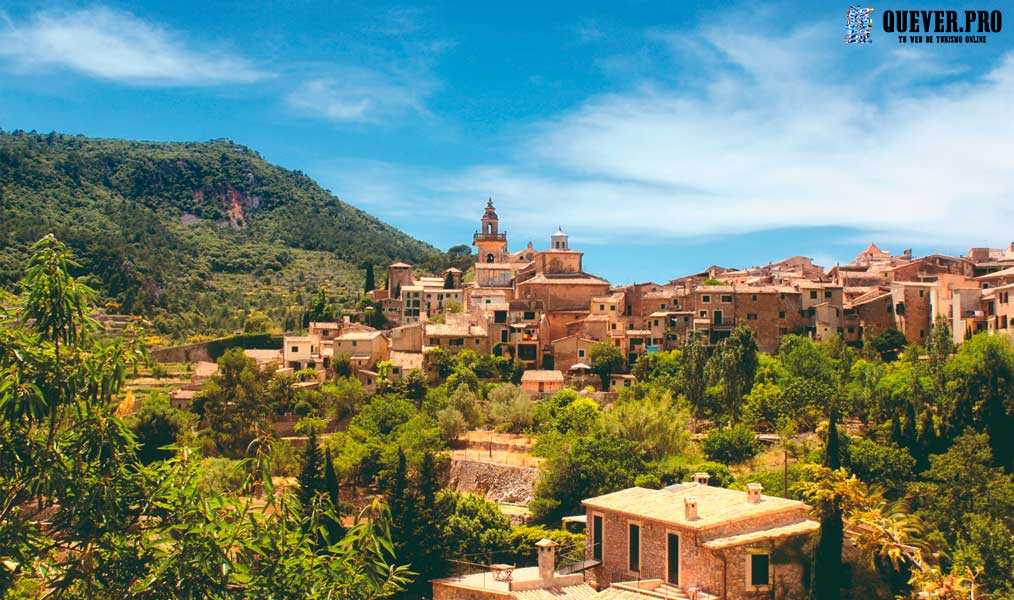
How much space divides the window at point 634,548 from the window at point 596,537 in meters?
1.24

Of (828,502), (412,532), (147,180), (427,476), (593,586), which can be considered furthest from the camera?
(147,180)

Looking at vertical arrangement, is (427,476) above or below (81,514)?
below

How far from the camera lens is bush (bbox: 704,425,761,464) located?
32938 mm

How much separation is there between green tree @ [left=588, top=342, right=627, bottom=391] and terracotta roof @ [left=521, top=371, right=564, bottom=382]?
184 centimetres

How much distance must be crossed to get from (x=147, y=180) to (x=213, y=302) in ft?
197

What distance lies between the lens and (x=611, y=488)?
100 ft

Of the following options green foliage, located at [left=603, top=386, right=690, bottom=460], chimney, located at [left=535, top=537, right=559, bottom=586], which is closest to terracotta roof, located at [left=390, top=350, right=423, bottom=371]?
green foliage, located at [left=603, top=386, right=690, bottom=460]

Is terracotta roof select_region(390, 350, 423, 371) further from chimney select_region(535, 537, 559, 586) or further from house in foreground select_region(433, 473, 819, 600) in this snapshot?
chimney select_region(535, 537, 559, 586)

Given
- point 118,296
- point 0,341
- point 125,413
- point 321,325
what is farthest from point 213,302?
point 0,341

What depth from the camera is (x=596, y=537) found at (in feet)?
83.1

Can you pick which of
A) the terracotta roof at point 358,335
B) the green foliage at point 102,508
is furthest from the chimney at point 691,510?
the terracotta roof at point 358,335

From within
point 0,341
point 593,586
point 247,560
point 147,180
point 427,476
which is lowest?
point 593,586

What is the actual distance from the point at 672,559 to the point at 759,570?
6.75 feet

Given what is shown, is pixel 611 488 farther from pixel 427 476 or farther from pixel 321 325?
pixel 321 325
